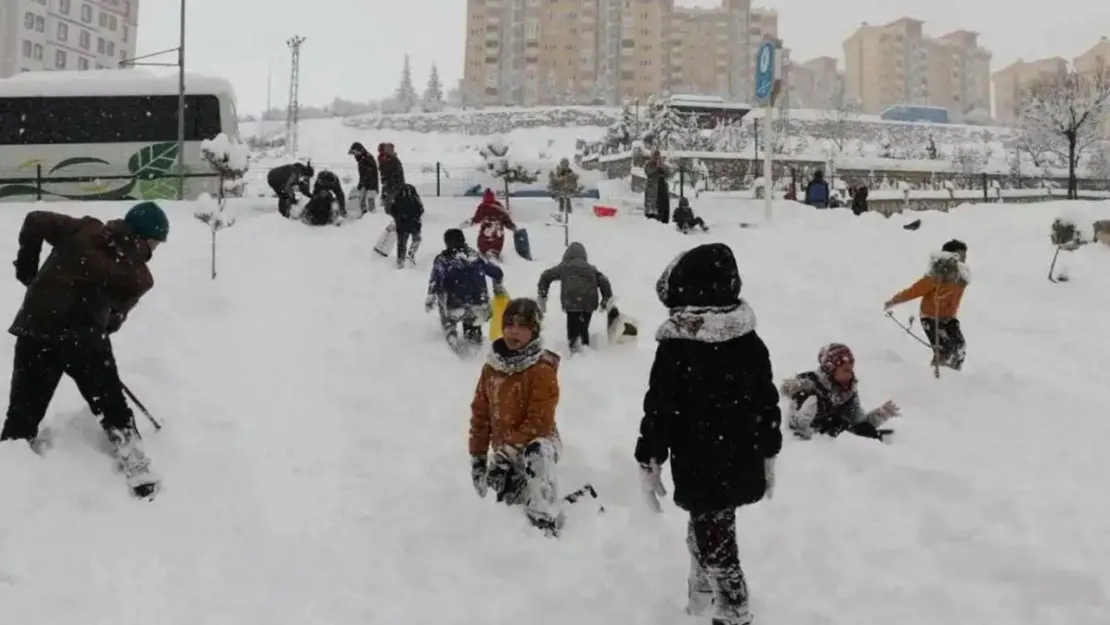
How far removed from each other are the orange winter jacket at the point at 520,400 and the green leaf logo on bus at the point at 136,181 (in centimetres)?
1711

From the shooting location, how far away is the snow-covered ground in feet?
12.0

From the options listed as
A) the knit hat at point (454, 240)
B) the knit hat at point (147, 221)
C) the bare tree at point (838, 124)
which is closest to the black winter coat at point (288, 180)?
the knit hat at point (454, 240)

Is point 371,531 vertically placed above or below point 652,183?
below

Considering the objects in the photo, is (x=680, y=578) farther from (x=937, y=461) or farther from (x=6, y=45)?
(x=6, y=45)

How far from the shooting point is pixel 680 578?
3992 millimetres

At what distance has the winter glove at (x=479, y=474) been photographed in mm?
4633

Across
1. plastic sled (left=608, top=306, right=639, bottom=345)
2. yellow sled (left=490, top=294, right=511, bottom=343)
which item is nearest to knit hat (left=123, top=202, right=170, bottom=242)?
yellow sled (left=490, top=294, right=511, bottom=343)

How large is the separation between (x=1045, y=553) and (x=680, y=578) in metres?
1.85

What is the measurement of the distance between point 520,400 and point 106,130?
20.9 metres

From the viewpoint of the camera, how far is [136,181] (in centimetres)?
1991

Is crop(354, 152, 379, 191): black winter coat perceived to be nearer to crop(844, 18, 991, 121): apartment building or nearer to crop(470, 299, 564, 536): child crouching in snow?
crop(470, 299, 564, 536): child crouching in snow

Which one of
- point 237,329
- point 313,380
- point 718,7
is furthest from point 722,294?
point 718,7

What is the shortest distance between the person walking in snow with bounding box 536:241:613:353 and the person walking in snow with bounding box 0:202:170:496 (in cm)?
505

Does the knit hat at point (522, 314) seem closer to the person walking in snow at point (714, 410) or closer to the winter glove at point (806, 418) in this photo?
the person walking in snow at point (714, 410)
